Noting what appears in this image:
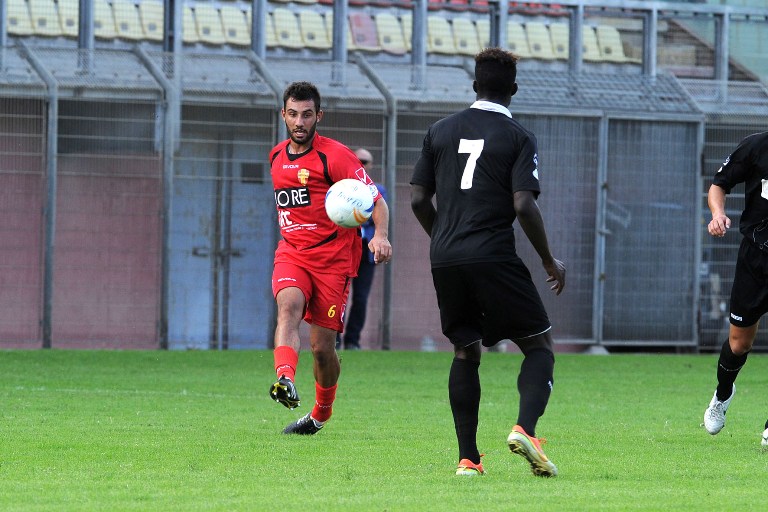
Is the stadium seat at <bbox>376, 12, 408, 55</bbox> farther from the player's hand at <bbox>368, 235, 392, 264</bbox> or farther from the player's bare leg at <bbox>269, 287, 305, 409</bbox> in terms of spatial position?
the player's hand at <bbox>368, 235, 392, 264</bbox>

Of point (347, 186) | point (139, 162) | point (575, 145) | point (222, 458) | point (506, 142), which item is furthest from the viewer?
point (575, 145)

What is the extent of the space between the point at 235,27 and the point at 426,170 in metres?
12.5

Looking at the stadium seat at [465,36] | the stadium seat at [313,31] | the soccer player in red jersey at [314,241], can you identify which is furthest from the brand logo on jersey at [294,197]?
the stadium seat at [465,36]

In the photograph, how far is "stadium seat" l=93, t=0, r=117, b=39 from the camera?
17.5 m

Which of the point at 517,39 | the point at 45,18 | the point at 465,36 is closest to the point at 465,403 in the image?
the point at 45,18

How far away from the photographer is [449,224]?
20.8 ft

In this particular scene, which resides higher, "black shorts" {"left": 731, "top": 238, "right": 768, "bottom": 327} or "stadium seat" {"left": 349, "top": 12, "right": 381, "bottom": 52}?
"stadium seat" {"left": 349, "top": 12, "right": 381, "bottom": 52}

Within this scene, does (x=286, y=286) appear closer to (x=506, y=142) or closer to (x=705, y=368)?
(x=506, y=142)

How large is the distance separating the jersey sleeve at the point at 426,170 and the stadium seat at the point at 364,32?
12.4 m

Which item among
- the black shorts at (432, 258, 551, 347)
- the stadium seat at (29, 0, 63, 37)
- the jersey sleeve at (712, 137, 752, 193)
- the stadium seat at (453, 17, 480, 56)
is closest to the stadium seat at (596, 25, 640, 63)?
the stadium seat at (453, 17, 480, 56)

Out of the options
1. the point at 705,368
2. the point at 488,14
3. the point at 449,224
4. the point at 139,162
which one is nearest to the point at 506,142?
the point at 449,224

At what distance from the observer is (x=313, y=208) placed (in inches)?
333

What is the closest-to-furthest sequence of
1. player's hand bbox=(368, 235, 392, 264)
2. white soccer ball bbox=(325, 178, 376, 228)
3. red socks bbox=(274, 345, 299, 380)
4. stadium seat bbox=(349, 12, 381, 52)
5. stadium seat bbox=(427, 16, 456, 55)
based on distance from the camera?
player's hand bbox=(368, 235, 392, 264)
red socks bbox=(274, 345, 299, 380)
white soccer ball bbox=(325, 178, 376, 228)
stadium seat bbox=(349, 12, 381, 52)
stadium seat bbox=(427, 16, 456, 55)

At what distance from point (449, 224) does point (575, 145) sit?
11.5m
